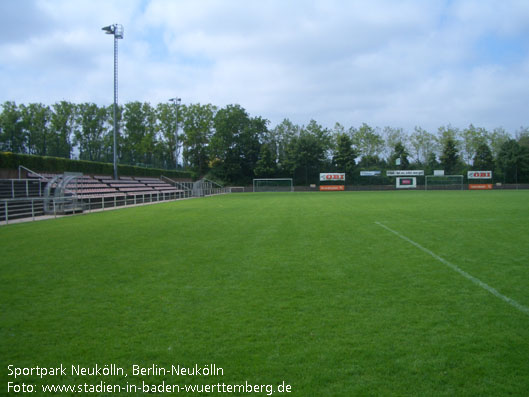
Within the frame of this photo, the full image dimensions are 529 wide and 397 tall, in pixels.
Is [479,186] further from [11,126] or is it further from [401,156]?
[11,126]

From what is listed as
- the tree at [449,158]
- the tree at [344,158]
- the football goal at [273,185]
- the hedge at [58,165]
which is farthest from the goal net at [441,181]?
the hedge at [58,165]

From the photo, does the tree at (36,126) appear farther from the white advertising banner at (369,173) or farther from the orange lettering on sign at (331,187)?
the white advertising banner at (369,173)

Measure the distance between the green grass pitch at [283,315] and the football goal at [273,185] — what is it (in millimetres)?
50890

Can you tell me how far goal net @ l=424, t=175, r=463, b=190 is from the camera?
57.2 metres

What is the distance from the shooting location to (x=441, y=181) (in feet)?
190

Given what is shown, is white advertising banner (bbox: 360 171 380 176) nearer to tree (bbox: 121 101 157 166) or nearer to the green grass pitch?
tree (bbox: 121 101 157 166)

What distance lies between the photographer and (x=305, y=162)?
62.0 m

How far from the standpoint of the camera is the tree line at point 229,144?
193ft

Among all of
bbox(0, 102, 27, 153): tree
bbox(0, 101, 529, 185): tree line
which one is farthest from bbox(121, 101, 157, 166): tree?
bbox(0, 102, 27, 153): tree

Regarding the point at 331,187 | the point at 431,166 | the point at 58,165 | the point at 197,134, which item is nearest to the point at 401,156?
the point at 431,166

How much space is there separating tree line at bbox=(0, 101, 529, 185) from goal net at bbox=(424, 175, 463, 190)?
265 centimetres

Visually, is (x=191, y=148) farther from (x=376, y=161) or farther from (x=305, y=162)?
(x=376, y=161)

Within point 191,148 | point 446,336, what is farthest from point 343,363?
point 191,148

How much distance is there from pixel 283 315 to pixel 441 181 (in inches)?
2381
